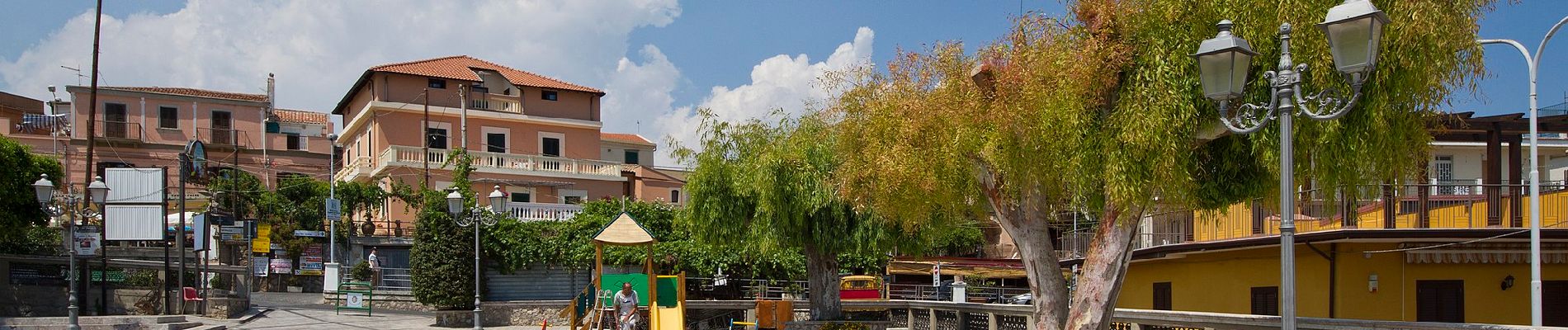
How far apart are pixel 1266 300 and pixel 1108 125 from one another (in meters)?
10.1

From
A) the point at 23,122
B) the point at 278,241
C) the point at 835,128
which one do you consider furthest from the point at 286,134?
the point at 835,128

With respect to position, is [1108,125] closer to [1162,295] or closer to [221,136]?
[1162,295]

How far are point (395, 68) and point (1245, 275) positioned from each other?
3305 centimetres

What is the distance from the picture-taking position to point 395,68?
148ft

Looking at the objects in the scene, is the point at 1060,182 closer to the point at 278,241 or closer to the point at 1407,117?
the point at 1407,117

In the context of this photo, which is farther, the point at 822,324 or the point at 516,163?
the point at 516,163

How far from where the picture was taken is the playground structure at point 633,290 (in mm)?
22500

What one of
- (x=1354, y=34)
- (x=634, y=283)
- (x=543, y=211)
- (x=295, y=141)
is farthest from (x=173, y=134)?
(x=1354, y=34)

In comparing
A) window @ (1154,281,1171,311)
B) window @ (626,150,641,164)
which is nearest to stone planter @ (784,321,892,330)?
window @ (1154,281,1171,311)

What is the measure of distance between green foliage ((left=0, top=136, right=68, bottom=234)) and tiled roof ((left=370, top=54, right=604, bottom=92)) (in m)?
14.8

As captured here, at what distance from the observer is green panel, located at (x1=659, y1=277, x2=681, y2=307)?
2345cm

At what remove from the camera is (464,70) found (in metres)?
47.6

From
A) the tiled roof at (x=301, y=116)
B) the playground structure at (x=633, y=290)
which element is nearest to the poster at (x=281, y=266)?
the playground structure at (x=633, y=290)

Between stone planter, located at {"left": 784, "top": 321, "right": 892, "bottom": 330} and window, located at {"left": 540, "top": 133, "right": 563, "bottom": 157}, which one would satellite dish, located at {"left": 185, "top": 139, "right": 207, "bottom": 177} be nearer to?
stone planter, located at {"left": 784, "top": 321, "right": 892, "bottom": 330}
